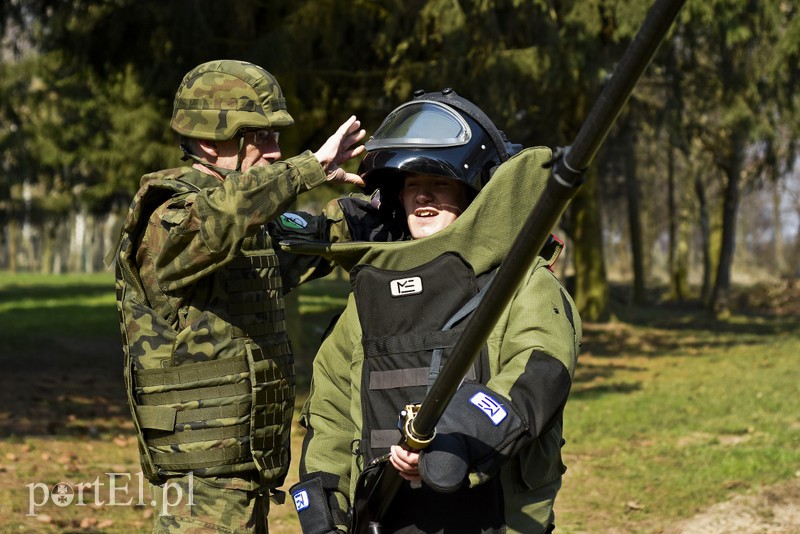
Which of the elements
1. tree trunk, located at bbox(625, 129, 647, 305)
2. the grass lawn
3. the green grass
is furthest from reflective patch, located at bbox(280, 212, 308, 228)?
tree trunk, located at bbox(625, 129, 647, 305)

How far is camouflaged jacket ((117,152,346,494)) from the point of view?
398 cm

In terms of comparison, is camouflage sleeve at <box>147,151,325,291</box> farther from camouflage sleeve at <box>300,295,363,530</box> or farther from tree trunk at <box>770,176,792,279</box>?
tree trunk at <box>770,176,792,279</box>

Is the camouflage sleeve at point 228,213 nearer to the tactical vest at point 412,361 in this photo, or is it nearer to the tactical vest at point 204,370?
the tactical vest at point 204,370

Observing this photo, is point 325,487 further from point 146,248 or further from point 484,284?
point 146,248

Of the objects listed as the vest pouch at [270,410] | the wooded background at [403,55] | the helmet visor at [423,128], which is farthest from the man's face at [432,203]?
the wooded background at [403,55]

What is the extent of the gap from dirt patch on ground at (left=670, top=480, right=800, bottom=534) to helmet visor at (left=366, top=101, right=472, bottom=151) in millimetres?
4806

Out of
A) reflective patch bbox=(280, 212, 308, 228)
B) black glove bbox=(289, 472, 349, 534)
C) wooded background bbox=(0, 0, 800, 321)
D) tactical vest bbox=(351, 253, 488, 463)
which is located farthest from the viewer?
wooded background bbox=(0, 0, 800, 321)

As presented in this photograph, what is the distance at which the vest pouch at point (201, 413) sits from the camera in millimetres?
4059

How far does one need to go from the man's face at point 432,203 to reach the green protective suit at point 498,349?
0.52 feet

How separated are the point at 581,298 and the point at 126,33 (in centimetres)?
1360

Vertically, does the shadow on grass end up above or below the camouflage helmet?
below

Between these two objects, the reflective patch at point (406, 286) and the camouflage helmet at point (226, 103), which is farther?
the camouflage helmet at point (226, 103)

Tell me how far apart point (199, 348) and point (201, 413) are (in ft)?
0.78

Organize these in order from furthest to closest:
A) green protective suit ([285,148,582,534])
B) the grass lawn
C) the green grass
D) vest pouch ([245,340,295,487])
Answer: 1. the green grass
2. the grass lawn
3. vest pouch ([245,340,295,487])
4. green protective suit ([285,148,582,534])
